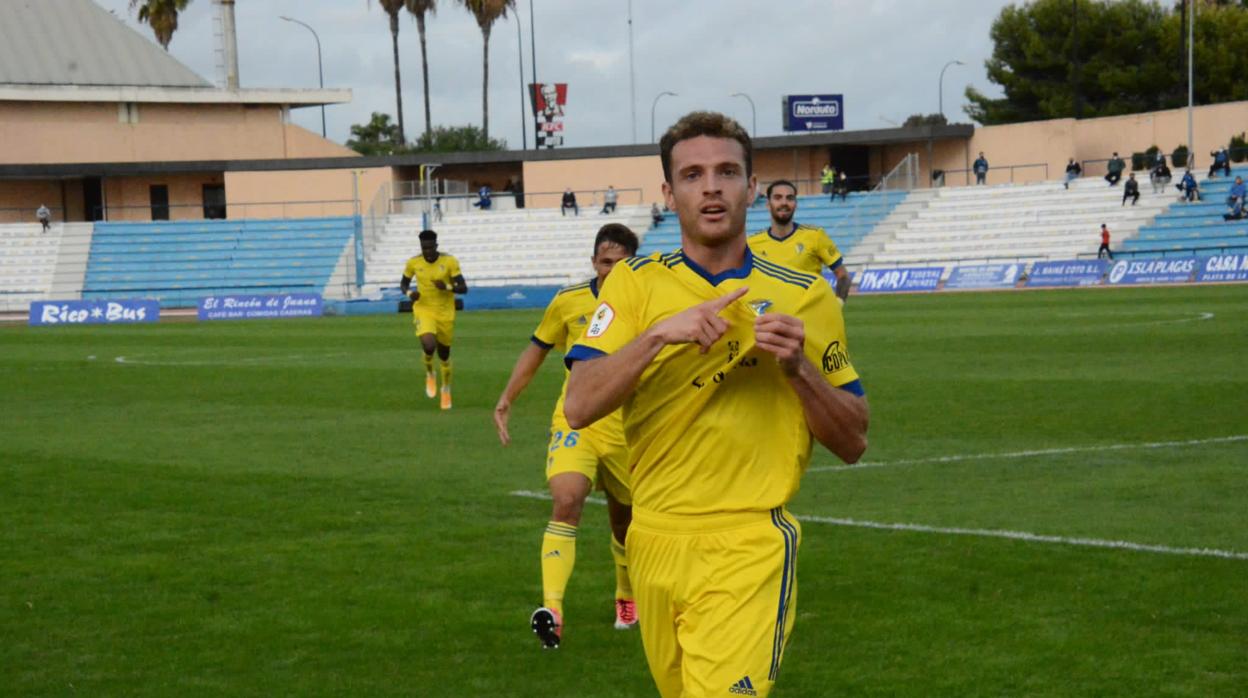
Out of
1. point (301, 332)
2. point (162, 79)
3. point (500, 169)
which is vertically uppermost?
point (162, 79)

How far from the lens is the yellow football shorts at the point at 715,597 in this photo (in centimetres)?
428

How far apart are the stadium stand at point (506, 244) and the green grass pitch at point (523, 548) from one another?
38827mm

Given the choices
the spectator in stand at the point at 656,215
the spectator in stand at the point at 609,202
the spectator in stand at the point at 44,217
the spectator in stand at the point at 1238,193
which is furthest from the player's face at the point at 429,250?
the spectator in stand at the point at 44,217

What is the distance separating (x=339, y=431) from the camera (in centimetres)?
1738

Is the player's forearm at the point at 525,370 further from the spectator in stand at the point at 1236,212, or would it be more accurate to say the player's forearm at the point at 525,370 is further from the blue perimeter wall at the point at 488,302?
the spectator in stand at the point at 1236,212

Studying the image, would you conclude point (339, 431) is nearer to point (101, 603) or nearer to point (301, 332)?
point (101, 603)

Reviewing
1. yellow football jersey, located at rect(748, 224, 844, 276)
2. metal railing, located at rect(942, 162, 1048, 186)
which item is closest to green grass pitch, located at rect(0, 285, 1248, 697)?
yellow football jersey, located at rect(748, 224, 844, 276)

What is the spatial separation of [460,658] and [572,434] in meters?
1.26

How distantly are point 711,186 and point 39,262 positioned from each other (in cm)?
6660

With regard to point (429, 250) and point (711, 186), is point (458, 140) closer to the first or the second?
point (429, 250)

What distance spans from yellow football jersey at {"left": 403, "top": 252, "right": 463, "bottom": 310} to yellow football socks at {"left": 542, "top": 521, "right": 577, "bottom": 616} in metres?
13.7

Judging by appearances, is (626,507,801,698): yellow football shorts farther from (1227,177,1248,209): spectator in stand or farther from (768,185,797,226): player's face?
(1227,177,1248,209): spectator in stand

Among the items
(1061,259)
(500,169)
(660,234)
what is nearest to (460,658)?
(1061,259)

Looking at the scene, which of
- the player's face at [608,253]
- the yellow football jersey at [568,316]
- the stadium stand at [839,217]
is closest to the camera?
the player's face at [608,253]
